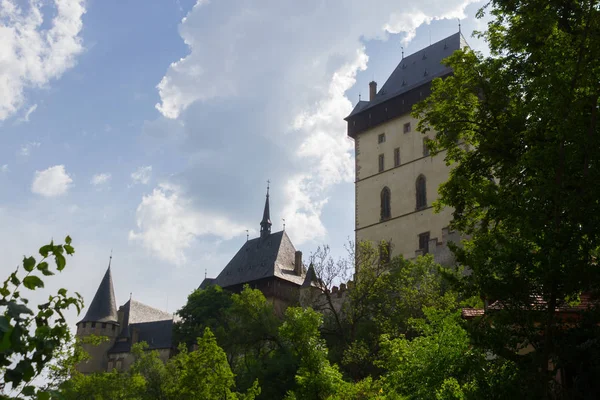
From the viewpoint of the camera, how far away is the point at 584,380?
381 inches

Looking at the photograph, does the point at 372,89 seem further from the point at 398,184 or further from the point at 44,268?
the point at 44,268

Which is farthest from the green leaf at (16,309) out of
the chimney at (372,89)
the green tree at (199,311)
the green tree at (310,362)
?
the chimney at (372,89)

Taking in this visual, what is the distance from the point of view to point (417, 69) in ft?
178

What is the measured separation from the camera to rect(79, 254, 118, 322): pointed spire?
6475 centimetres

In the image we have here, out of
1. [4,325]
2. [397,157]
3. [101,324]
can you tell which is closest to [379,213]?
[397,157]

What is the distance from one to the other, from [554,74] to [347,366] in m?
20.6

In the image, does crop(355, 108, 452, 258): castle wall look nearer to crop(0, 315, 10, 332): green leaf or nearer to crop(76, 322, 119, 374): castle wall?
crop(76, 322, 119, 374): castle wall

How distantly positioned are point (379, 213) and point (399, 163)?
3.72 metres

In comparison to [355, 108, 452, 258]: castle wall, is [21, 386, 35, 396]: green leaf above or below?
below

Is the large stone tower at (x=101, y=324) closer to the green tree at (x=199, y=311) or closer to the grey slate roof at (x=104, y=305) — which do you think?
the grey slate roof at (x=104, y=305)

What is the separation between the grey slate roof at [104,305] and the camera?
2549 inches

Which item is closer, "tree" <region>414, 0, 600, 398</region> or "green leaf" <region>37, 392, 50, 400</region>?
"green leaf" <region>37, 392, 50, 400</region>

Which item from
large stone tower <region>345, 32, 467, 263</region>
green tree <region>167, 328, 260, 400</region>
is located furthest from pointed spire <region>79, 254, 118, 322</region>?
green tree <region>167, 328, 260, 400</region>

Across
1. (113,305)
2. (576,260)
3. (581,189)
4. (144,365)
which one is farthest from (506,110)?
(113,305)
